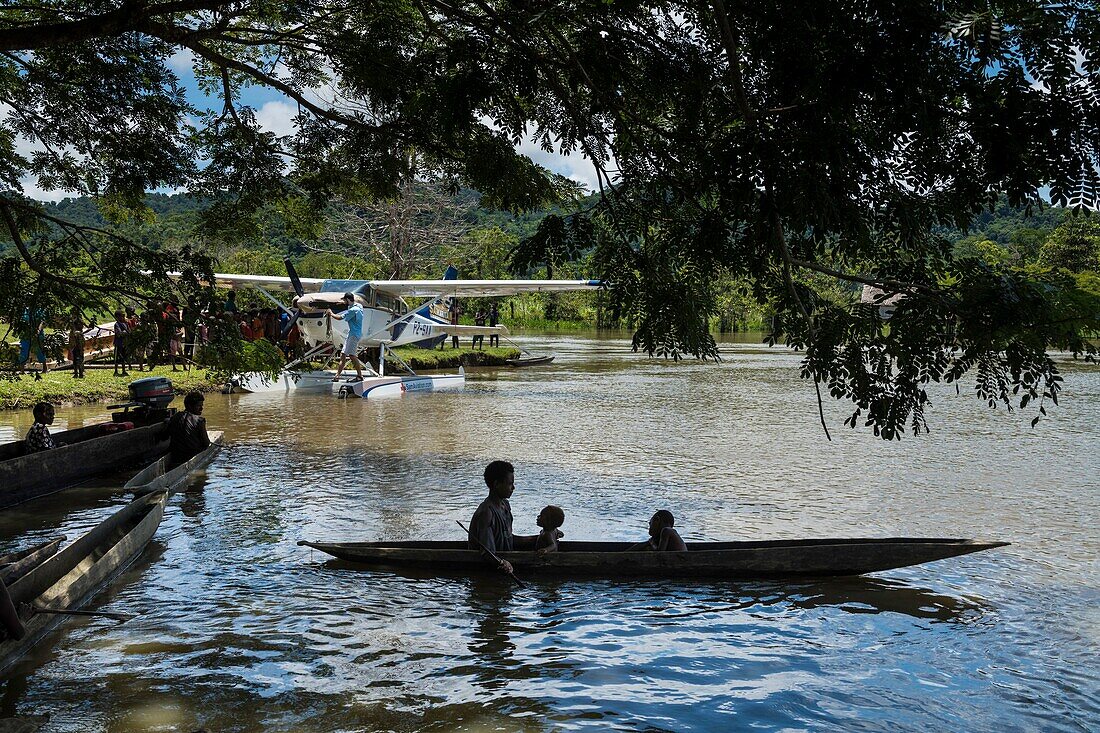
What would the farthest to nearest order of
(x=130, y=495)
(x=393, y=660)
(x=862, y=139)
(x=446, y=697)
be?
(x=130, y=495)
(x=393, y=660)
(x=446, y=697)
(x=862, y=139)

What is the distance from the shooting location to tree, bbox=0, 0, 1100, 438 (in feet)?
13.9

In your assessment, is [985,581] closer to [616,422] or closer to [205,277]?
[205,277]

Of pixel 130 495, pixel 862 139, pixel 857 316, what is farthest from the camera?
pixel 130 495

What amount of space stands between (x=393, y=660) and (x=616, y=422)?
47.6ft

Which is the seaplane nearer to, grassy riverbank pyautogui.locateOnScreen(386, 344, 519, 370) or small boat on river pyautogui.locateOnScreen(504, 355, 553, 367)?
grassy riverbank pyautogui.locateOnScreen(386, 344, 519, 370)

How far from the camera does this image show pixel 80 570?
7.52m

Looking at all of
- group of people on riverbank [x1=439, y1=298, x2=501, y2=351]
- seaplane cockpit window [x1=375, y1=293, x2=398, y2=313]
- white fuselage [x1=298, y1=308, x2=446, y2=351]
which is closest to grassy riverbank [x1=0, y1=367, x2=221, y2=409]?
white fuselage [x1=298, y1=308, x2=446, y2=351]

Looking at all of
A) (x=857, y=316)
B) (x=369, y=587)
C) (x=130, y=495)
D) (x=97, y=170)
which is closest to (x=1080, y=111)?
(x=857, y=316)

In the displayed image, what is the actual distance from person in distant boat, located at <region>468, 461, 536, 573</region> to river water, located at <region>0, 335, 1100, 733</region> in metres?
0.37

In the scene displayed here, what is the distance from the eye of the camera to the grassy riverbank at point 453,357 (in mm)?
35656

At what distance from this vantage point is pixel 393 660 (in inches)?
265

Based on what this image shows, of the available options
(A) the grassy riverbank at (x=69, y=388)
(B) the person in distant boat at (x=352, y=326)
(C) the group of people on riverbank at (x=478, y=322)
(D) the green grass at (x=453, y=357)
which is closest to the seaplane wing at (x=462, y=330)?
(C) the group of people on riverbank at (x=478, y=322)

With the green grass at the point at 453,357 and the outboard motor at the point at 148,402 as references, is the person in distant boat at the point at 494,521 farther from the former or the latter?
the green grass at the point at 453,357

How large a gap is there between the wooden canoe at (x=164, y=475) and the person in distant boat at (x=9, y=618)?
4480 millimetres
